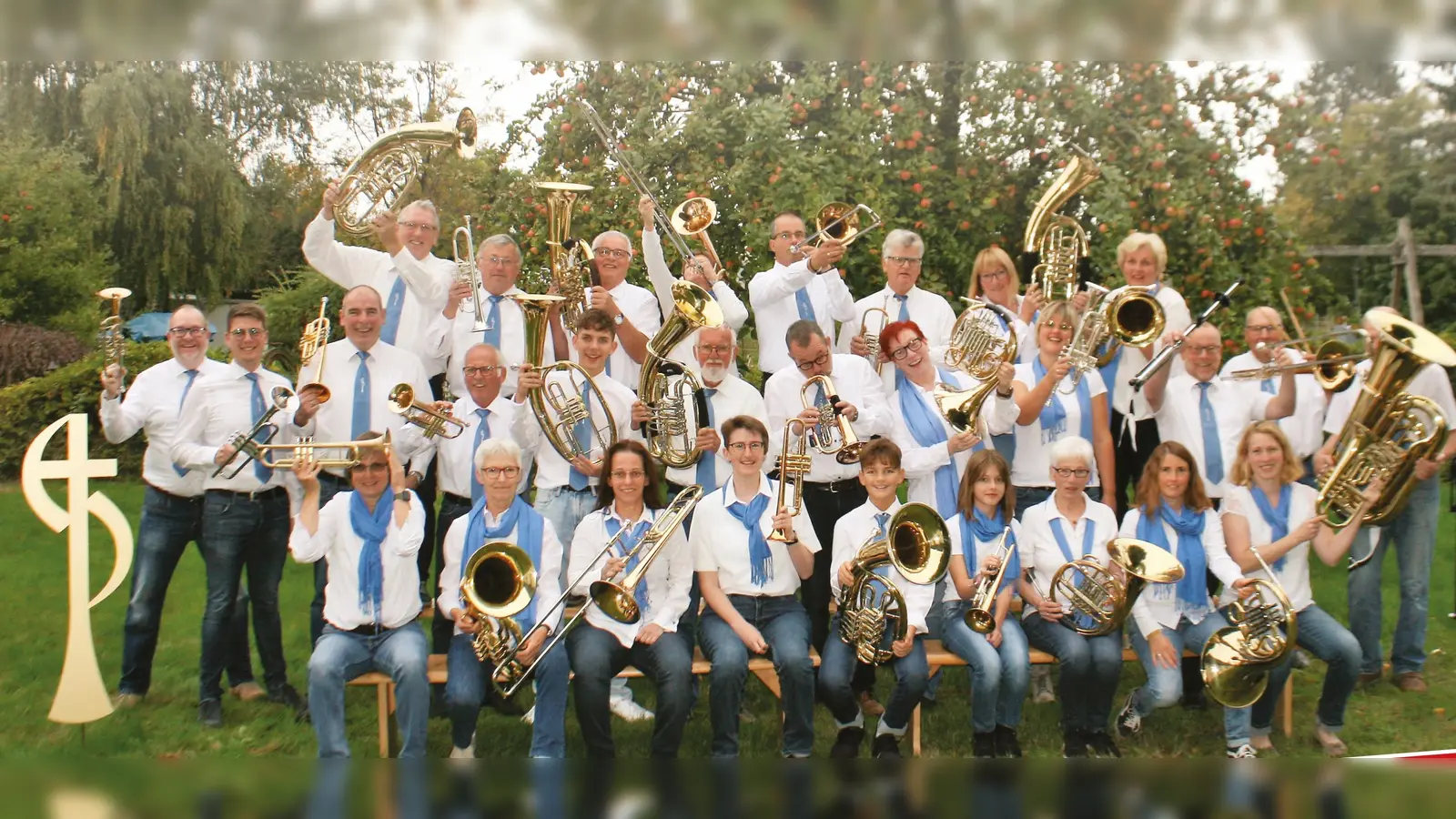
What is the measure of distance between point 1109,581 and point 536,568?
7.09ft

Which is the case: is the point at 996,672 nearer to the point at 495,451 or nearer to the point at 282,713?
the point at 495,451

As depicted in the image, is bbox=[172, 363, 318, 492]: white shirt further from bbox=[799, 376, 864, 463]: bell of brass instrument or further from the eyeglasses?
the eyeglasses

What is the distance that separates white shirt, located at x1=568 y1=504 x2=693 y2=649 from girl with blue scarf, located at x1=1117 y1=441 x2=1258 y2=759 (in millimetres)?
1744

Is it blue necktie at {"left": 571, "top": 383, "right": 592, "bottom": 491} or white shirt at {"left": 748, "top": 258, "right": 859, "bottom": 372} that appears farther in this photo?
white shirt at {"left": 748, "top": 258, "right": 859, "bottom": 372}

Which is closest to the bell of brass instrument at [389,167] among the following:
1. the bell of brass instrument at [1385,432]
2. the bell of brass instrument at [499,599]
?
the bell of brass instrument at [499,599]

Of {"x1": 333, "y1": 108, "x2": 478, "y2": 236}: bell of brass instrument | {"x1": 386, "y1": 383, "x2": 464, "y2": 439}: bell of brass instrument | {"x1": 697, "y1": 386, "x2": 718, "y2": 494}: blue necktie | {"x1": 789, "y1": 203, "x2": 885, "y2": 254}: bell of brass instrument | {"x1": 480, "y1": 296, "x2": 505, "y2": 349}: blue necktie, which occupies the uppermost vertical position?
{"x1": 333, "y1": 108, "x2": 478, "y2": 236}: bell of brass instrument

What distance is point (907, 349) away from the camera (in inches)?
202

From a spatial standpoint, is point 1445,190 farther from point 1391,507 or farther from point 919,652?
point 919,652

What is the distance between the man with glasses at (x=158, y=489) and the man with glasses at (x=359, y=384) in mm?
413

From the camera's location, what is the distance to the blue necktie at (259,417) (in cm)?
493

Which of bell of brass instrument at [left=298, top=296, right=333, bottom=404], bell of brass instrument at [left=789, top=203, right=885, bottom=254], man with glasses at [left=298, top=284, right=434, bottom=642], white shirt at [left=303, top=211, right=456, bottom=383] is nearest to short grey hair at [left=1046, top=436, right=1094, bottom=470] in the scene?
bell of brass instrument at [left=789, top=203, right=885, bottom=254]

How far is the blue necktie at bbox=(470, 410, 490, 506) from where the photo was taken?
16.4 feet

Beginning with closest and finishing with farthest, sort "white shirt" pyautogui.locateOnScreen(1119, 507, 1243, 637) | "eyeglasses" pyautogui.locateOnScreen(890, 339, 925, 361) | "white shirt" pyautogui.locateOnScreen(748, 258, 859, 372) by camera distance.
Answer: "white shirt" pyautogui.locateOnScreen(1119, 507, 1243, 637)
"eyeglasses" pyautogui.locateOnScreen(890, 339, 925, 361)
"white shirt" pyautogui.locateOnScreen(748, 258, 859, 372)
